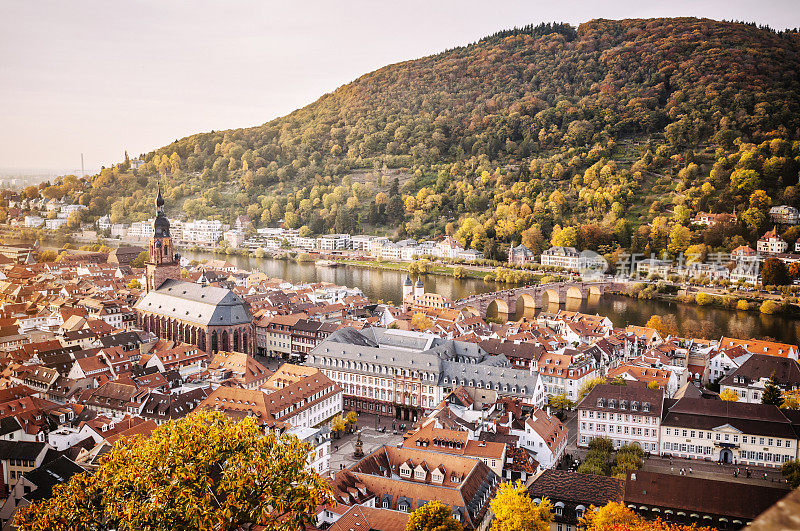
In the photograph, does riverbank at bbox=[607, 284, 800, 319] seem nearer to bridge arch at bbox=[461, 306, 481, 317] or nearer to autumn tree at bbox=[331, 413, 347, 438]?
bridge arch at bbox=[461, 306, 481, 317]

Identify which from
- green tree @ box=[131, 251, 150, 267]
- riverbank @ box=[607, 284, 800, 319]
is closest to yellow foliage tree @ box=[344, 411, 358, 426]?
riverbank @ box=[607, 284, 800, 319]

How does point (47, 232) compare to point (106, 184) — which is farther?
point (106, 184)

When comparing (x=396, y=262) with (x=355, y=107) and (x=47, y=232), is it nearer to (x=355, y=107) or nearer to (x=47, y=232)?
(x=47, y=232)

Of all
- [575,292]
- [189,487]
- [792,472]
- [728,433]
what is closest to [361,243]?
[575,292]

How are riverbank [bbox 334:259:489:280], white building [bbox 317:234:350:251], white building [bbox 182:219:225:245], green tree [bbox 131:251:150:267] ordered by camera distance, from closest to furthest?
green tree [bbox 131:251:150:267] < riverbank [bbox 334:259:489:280] < white building [bbox 317:234:350:251] < white building [bbox 182:219:225:245]

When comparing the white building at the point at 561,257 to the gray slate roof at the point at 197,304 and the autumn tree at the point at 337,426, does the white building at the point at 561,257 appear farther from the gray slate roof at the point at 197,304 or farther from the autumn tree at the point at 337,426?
the autumn tree at the point at 337,426

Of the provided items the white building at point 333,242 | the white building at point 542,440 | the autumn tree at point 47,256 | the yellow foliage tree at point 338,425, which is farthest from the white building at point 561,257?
the yellow foliage tree at point 338,425

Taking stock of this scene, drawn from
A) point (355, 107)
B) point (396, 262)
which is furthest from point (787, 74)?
point (355, 107)
